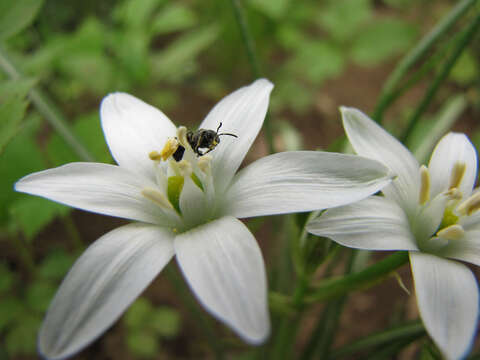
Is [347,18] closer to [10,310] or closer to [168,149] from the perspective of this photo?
[168,149]

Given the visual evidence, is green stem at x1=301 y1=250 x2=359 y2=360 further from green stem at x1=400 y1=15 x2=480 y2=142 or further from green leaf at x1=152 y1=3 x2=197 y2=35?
green leaf at x1=152 y1=3 x2=197 y2=35

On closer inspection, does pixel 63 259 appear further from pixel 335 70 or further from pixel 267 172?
pixel 335 70

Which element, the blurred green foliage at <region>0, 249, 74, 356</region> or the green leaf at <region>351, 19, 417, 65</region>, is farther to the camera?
the green leaf at <region>351, 19, 417, 65</region>

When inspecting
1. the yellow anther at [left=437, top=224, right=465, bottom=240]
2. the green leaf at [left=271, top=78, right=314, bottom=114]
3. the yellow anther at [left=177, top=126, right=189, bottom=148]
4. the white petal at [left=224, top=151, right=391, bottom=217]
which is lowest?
the green leaf at [left=271, top=78, right=314, bottom=114]

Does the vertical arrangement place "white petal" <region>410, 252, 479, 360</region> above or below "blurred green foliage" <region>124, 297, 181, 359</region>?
above

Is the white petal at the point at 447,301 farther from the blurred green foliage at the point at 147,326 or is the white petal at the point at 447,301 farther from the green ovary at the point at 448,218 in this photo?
the blurred green foliage at the point at 147,326

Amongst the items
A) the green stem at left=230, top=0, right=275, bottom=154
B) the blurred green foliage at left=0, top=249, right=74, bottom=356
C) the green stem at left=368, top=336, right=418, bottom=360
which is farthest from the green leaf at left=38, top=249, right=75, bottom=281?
the green stem at left=368, top=336, right=418, bottom=360
